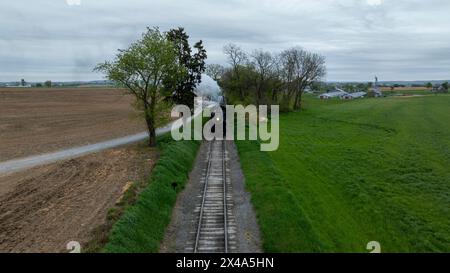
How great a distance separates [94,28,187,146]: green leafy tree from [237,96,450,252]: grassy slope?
923 centimetres

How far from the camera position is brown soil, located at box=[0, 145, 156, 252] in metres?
18.7

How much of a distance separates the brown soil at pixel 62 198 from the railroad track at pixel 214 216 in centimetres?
435

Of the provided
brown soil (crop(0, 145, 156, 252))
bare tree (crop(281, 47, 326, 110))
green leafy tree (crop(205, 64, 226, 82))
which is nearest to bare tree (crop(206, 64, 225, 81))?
green leafy tree (crop(205, 64, 226, 82))

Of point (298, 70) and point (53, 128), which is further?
point (298, 70)

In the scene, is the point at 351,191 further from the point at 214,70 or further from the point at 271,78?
the point at 214,70

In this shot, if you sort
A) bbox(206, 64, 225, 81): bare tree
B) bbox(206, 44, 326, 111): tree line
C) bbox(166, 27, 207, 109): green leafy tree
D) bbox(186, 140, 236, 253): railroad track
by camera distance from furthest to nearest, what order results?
1. bbox(206, 64, 225, 81): bare tree
2. bbox(206, 44, 326, 111): tree line
3. bbox(166, 27, 207, 109): green leafy tree
4. bbox(186, 140, 236, 253): railroad track

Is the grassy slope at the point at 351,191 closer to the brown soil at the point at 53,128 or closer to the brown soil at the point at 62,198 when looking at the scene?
the brown soil at the point at 62,198

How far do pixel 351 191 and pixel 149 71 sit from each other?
20.4 meters

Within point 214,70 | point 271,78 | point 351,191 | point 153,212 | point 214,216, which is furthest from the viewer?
point 214,70

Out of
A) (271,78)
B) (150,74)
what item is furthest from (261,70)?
(150,74)

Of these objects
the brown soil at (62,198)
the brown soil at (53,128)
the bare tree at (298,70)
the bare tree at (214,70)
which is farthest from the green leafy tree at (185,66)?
the bare tree at (214,70)

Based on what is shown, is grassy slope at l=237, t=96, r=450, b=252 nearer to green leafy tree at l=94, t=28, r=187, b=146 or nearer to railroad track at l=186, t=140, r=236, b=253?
railroad track at l=186, t=140, r=236, b=253

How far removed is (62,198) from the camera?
24.5m

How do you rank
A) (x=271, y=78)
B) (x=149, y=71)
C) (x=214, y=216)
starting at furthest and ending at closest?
1. (x=271, y=78)
2. (x=149, y=71)
3. (x=214, y=216)
